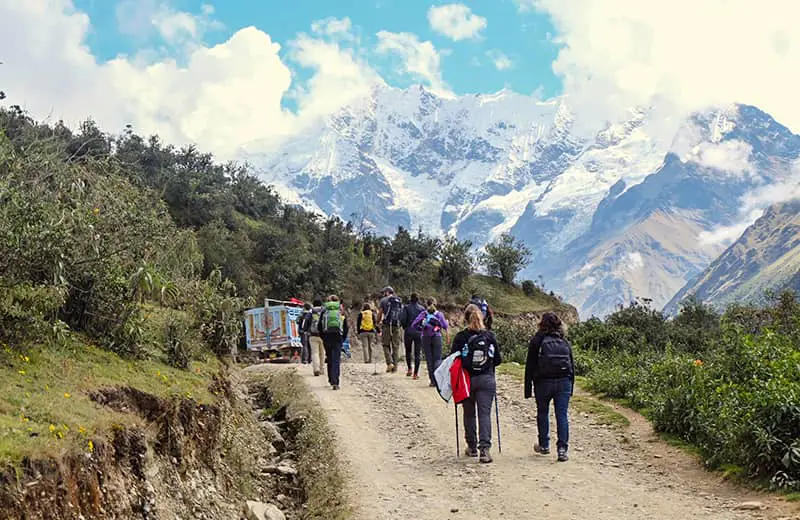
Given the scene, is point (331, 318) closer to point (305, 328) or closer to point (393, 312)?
point (393, 312)

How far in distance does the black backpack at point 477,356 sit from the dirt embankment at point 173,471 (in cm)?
257

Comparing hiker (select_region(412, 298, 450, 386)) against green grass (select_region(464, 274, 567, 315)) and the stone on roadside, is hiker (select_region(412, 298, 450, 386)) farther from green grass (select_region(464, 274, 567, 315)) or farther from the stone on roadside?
green grass (select_region(464, 274, 567, 315))

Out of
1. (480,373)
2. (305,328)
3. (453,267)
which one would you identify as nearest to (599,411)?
(480,373)

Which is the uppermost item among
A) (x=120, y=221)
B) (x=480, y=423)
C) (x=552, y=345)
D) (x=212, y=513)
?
(x=120, y=221)

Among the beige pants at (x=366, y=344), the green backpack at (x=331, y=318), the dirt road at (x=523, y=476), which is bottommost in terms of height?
the dirt road at (x=523, y=476)

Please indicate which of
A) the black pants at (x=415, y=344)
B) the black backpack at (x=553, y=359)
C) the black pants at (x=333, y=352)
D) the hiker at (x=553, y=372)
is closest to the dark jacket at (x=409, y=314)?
the black pants at (x=415, y=344)

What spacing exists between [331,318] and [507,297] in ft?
161

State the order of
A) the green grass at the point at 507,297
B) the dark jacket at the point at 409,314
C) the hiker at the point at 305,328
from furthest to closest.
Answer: the green grass at the point at 507,297 → the hiker at the point at 305,328 → the dark jacket at the point at 409,314

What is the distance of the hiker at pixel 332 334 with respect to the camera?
697 inches

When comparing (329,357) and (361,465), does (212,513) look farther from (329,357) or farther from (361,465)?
(329,357)

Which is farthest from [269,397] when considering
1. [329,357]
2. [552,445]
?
[552,445]

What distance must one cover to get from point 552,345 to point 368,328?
10913mm

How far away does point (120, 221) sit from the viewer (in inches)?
489

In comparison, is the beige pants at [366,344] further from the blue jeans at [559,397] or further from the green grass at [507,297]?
the green grass at [507,297]
